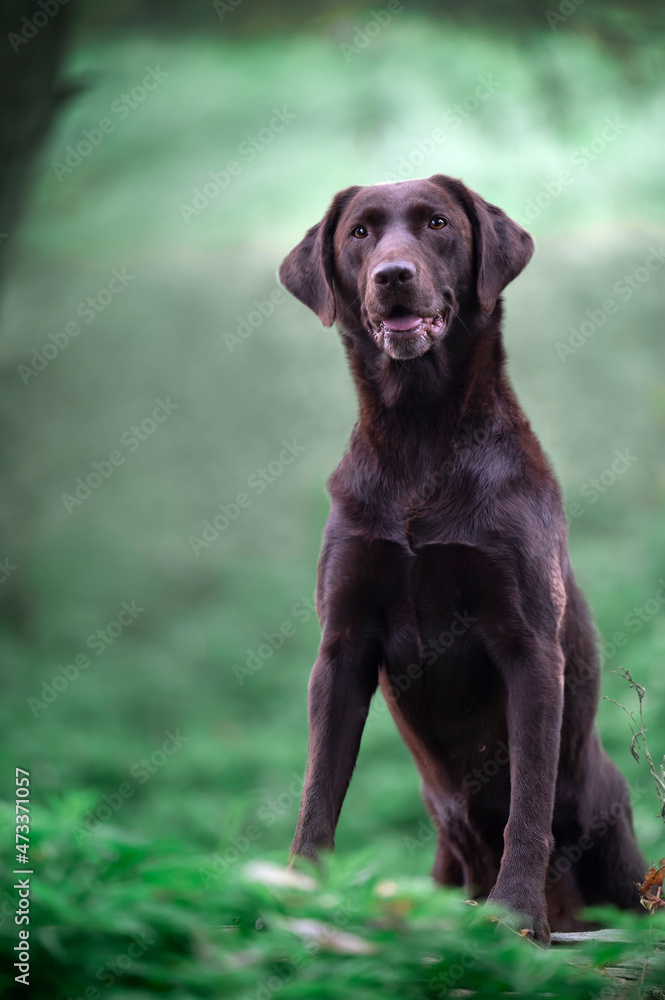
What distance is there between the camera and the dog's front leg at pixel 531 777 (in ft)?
7.22

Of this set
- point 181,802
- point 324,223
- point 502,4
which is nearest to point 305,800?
point 324,223

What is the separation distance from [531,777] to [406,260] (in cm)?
130

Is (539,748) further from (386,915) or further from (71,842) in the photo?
(71,842)

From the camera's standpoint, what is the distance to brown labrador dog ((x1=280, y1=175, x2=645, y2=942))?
243cm

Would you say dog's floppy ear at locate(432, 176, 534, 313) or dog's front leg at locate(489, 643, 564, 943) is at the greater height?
dog's floppy ear at locate(432, 176, 534, 313)

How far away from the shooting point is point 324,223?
3.02m

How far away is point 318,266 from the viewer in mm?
3006

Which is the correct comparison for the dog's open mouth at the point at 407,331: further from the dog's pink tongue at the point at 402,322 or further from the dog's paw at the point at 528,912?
the dog's paw at the point at 528,912

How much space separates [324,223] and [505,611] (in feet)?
4.36

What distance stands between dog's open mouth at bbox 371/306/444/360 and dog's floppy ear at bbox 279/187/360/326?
34cm

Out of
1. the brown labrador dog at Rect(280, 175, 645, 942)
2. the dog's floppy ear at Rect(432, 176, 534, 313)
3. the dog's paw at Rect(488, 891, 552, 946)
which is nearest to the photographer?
the dog's paw at Rect(488, 891, 552, 946)
